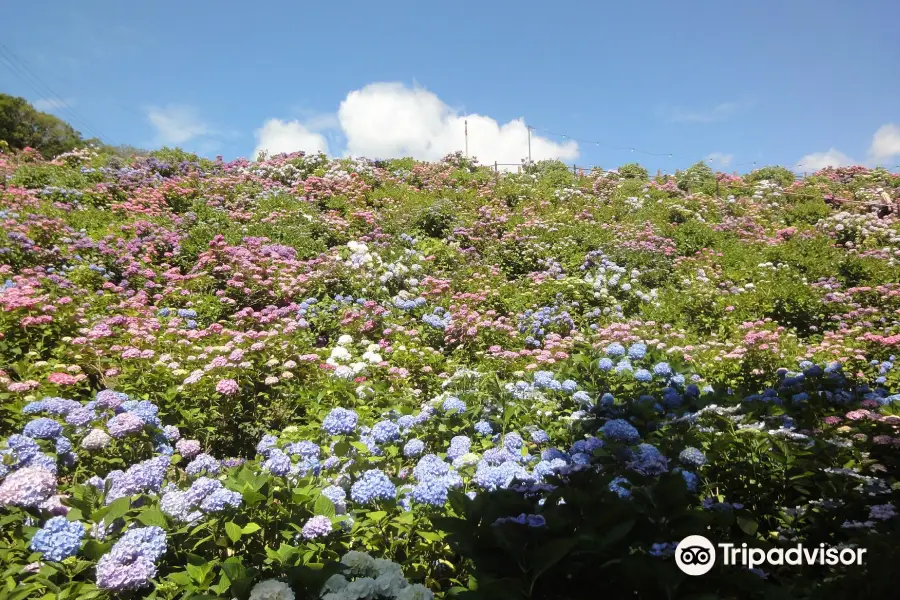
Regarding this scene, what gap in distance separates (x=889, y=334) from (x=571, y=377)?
4.09 meters

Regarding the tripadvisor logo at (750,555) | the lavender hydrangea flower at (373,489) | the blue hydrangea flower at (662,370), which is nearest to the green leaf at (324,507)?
the lavender hydrangea flower at (373,489)

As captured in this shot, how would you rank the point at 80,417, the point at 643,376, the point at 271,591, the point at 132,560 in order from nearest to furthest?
the point at 271,591, the point at 132,560, the point at 80,417, the point at 643,376

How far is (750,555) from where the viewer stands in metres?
1.81

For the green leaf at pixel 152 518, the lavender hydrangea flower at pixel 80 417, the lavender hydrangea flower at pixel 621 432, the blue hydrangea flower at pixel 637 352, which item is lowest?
the green leaf at pixel 152 518

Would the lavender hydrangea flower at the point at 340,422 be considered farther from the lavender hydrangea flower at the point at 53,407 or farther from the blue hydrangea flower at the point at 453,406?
the lavender hydrangea flower at the point at 53,407

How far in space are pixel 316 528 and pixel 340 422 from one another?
103cm

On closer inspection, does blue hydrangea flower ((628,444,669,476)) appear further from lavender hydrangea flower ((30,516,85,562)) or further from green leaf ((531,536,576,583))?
lavender hydrangea flower ((30,516,85,562))

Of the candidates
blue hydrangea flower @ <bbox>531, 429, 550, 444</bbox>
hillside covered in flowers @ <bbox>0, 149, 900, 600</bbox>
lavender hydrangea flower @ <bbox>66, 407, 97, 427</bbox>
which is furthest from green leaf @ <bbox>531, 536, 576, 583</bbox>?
lavender hydrangea flower @ <bbox>66, 407, 97, 427</bbox>

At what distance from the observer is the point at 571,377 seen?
13.3 ft

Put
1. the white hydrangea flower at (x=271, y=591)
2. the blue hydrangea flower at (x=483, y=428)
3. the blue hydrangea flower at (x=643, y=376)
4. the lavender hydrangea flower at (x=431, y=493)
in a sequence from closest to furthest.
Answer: the white hydrangea flower at (x=271, y=591) → the lavender hydrangea flower at (x=431, y=493) → the blue hydrangea flower at (x=483, y=428) → the blue hydrangea flower at (x=643, y=376)

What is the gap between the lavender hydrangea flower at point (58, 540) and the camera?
6.52 ft

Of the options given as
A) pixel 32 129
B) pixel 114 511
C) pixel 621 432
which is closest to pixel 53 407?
pixel 114 511

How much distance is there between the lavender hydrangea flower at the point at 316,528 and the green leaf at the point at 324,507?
10 cm

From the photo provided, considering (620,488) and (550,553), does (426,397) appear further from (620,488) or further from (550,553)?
(550,553)
